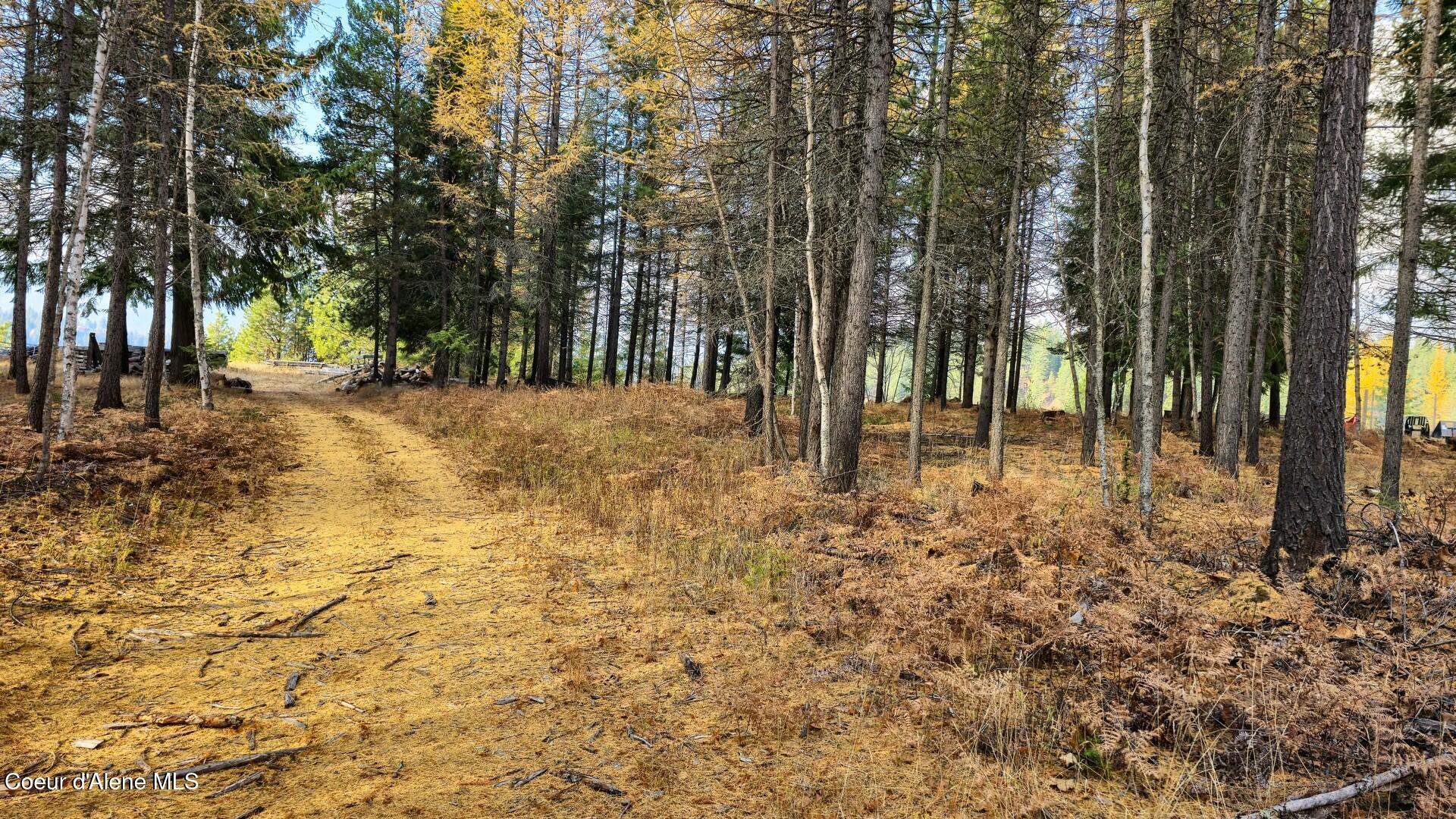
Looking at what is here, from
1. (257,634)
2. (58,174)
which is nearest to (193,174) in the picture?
(58,174)

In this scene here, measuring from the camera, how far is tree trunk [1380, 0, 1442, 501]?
11406 millimetres

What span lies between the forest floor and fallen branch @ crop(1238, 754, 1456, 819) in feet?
0.24

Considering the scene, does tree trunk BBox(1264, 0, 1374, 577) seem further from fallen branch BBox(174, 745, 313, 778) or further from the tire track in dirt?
fallen branch BBox(174, 745, 313, 778)

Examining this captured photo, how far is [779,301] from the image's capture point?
1633 cm

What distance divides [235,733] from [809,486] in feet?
23.3

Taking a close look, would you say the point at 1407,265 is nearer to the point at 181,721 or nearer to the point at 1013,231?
the point at 1013,231

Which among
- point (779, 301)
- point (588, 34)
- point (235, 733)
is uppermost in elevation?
point (588, 34)

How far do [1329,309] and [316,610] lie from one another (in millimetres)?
9377

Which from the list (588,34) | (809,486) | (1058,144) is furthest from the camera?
(588,34)

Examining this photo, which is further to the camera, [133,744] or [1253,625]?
[1253,625]

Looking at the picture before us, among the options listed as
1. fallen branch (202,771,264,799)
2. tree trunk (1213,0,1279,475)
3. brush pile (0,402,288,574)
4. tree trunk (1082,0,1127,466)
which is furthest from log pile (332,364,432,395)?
tree trunk (1213,0,1279,475)

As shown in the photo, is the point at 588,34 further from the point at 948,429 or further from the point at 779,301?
the point at 948,429

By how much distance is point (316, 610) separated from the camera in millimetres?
5383

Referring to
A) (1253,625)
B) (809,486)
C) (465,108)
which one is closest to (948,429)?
(809,486)
